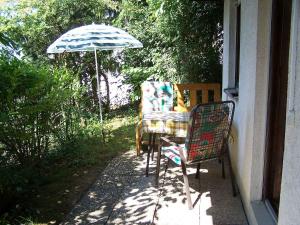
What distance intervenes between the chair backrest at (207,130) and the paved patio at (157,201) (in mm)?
493

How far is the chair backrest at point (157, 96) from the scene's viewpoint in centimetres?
544

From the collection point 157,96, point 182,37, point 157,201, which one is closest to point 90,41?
point 157,96

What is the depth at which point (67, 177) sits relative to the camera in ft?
14.9

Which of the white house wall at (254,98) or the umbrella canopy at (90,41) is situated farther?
the umbrella canopy at (90,41)

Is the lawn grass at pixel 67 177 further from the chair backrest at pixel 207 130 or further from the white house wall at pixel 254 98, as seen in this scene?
the white house wall at pixel 254 98

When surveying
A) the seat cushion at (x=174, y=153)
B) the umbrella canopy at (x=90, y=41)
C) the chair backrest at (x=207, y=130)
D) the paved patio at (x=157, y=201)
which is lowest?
the paved patio at (x=157, y=201)

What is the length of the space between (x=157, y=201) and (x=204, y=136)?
2.91 ft

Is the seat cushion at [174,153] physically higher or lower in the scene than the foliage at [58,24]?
lower

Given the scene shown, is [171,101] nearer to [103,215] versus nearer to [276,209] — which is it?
[103,215]

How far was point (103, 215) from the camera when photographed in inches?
133

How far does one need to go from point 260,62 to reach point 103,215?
2107 mm

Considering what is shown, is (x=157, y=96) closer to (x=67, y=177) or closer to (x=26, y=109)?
(x=67, y=177)

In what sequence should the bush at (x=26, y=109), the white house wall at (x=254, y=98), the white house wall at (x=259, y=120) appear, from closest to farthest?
the white house wall at (x=259, y=120) → the white house wall at (x=254, y=98) → the bush at (x=26, y=109)

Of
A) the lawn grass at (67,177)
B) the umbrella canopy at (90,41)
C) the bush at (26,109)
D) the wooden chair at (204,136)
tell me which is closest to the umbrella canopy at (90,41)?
the umbrella canopy at (90,41)
